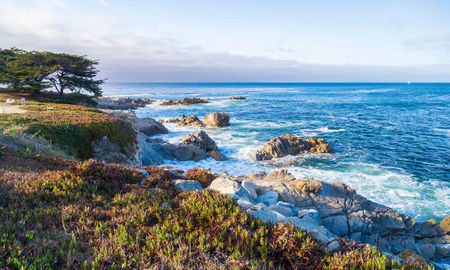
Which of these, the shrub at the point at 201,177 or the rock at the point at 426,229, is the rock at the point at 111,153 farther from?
the rock at the point at 426,229

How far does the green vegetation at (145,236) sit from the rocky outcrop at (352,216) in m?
3.80

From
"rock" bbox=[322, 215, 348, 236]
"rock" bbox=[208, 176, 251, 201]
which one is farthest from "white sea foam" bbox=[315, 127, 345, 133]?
"rock" bbox=[208, 176, 251, 201]

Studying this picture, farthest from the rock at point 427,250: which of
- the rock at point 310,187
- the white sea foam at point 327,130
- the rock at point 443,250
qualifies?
the white sea foam at point 327,130

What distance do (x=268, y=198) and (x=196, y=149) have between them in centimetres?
1351

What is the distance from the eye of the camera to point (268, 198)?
954 cm

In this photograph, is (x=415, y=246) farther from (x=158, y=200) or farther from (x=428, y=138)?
(x=428, y=138)

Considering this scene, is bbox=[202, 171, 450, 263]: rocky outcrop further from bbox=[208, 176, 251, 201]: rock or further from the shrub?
the shrub

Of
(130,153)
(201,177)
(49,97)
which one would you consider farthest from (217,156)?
(49,97)

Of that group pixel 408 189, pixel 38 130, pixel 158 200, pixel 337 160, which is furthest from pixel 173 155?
pixel 408 189

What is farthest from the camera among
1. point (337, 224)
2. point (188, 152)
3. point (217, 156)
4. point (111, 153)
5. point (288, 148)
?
point (288, 148)

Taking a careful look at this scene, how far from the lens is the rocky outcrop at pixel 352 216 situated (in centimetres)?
921

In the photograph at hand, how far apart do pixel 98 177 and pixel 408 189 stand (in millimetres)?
18016

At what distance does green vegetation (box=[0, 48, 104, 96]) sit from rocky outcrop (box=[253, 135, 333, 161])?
2909cm

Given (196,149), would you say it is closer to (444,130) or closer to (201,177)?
(201,177)
